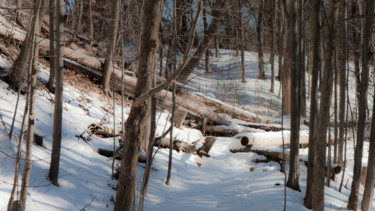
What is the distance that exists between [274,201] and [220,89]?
14691 mm

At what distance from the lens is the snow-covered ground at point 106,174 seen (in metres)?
5.40

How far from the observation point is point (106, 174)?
6.87 meters

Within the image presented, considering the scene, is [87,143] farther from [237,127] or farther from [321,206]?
[237,127]

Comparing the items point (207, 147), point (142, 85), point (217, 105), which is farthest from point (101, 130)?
point (217, 105)

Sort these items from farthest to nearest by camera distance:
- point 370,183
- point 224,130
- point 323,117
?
point 224,130
point 370,183
point 323,117

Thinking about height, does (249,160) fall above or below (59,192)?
below

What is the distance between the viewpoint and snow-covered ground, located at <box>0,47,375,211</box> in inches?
213

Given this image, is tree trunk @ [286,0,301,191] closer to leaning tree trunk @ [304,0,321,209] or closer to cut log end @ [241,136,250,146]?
leaning tree trunk @ [304,0,321,209]

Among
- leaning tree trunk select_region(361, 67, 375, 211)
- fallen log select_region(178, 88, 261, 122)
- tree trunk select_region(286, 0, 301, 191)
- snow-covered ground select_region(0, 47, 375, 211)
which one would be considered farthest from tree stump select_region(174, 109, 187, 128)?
leaning tree trunk select_region(361, 67, 375, 211)

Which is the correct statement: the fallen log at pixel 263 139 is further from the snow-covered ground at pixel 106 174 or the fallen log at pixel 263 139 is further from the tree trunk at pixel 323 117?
the tree trunk at pixel 323 117

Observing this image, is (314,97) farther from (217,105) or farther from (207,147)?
(217,105)

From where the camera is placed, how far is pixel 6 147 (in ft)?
18.0

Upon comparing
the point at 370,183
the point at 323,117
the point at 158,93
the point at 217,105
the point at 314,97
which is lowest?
the point at 370,183

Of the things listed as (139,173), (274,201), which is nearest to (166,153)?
(139,173)
